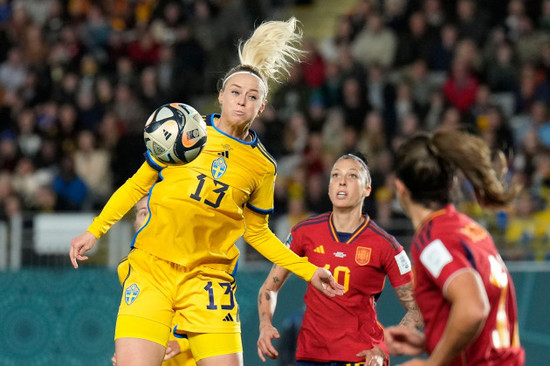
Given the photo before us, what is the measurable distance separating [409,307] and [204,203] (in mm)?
1501

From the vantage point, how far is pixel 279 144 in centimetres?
1139

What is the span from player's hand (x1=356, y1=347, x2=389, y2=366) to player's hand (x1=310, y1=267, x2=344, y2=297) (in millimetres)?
457

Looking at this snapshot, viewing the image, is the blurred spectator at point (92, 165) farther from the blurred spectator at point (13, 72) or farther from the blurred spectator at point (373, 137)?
the blurred spectator at point (373, 137)

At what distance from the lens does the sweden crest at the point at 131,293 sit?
4766mm

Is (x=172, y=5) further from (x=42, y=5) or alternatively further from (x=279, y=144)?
(x=279, y=144)

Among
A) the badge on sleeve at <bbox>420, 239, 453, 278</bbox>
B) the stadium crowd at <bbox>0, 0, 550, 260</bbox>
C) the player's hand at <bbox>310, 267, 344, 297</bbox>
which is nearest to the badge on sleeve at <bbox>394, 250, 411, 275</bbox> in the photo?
the player's hand at <bbox>310, 267, 344, 297</bbox>

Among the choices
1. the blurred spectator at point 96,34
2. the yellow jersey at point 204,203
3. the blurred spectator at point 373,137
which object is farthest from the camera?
the blurred spectator at point 96,34

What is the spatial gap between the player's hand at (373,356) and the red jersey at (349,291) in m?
0.11

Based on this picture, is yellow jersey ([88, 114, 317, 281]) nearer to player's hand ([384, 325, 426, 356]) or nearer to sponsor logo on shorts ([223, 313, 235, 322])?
sponsor logo on shorts ([223, 313, 235, 322])

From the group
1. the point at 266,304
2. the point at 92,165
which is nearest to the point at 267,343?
the point at 266,304

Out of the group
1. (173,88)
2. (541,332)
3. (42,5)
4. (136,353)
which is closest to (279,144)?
(173,88)

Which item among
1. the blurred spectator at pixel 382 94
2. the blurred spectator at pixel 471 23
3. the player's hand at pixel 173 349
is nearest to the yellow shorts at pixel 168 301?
the player's hand at pixel 173 349

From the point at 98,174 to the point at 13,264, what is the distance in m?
2.61

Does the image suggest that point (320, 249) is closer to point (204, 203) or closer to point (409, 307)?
point (409, 307)
